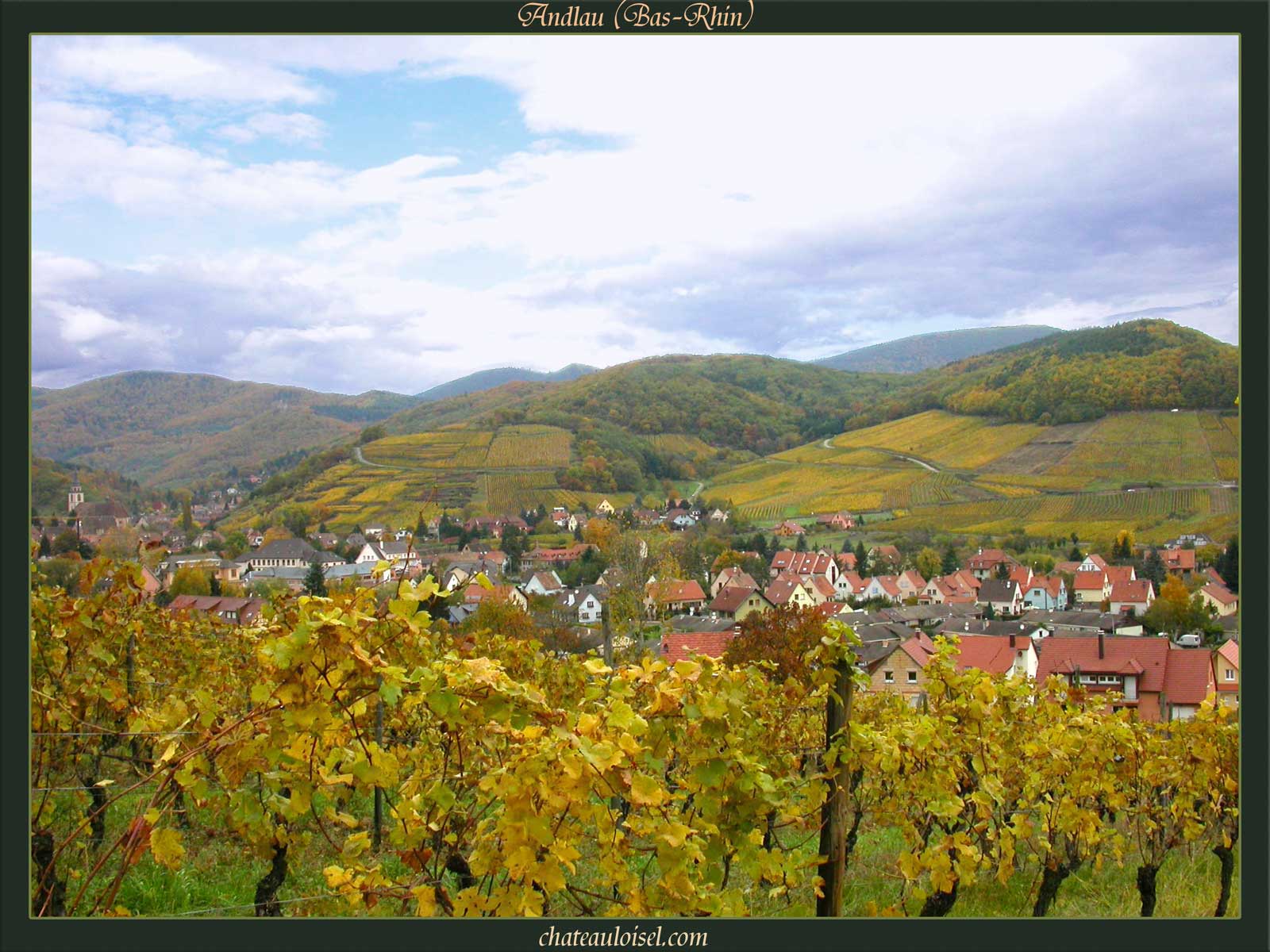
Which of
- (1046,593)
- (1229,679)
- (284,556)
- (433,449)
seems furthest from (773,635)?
(433,449)

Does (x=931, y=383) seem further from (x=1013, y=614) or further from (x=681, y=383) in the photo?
(x=1013, y=614)

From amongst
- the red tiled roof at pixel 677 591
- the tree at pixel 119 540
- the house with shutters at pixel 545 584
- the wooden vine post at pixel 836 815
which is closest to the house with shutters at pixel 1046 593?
the red tiled roof at pixel 677 591

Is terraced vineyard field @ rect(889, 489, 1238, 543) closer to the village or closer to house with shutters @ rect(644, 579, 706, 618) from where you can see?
the village

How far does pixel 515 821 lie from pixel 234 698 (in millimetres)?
4957

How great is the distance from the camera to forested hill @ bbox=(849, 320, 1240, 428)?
982 inches

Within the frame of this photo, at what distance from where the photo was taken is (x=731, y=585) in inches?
959

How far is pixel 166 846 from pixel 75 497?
9.61 m

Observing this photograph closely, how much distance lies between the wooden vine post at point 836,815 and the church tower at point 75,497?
30.6 ft

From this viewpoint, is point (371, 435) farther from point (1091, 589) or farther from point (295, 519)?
point (1091, 589)

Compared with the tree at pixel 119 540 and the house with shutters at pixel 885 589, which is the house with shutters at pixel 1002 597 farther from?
the tree at pixel 119 540

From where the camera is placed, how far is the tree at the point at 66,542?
340 inches

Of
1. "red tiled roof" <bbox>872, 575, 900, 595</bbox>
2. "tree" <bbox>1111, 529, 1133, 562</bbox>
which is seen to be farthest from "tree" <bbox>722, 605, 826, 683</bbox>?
"tree" <bbox>1111, 529, 1133, 562</bbox>

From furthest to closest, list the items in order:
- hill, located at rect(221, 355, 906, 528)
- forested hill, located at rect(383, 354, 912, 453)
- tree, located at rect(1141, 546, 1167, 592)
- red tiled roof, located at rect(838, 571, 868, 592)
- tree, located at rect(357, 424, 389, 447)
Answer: tree, located at rect(357, 424, 389, 447) < forested hill, located at rect(383, 354, 912, 453) < hill, located at rect(221, 355, 906, 528) < red tiled roof, located at rect(838, 571, 868, 592) < tree, located at rect(1141, 546, 1167, 592)

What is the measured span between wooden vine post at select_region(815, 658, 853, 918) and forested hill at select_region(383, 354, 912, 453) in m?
46.7
